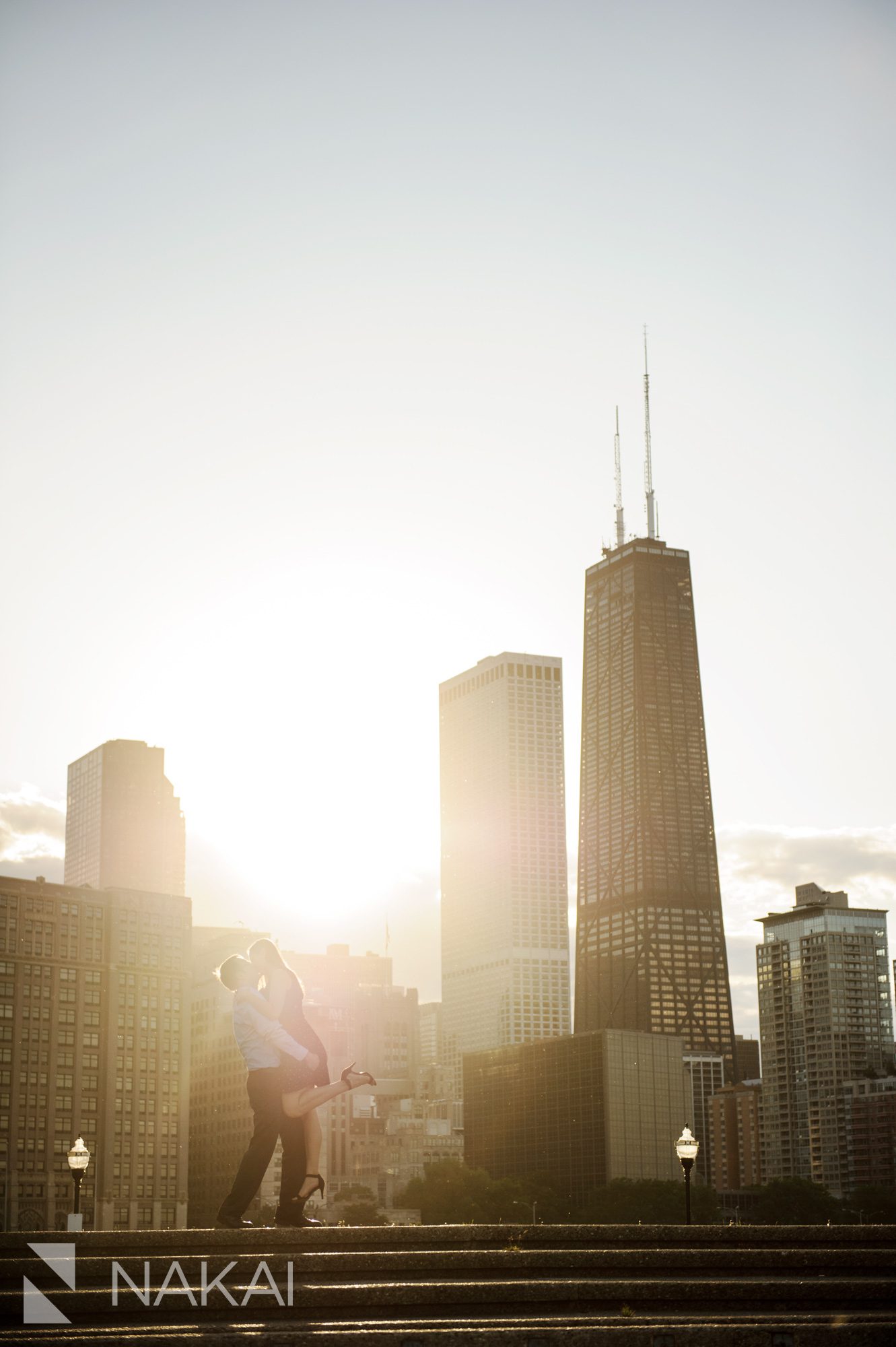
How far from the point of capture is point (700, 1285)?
77.5ft

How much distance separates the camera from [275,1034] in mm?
29078

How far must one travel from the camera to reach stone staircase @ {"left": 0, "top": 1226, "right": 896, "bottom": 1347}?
21094 mm

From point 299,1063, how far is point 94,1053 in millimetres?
167319

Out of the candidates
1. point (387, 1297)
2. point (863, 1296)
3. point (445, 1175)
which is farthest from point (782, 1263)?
point (445, 1175)

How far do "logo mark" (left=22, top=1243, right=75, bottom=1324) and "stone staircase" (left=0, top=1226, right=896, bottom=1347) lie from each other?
0.8 inches

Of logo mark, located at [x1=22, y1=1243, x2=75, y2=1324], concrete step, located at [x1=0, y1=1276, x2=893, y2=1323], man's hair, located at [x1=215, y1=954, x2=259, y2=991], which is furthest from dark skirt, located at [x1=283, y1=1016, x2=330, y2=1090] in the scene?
concrete step, located at [x1=0, y1=1276, x2=893, y2=1323]

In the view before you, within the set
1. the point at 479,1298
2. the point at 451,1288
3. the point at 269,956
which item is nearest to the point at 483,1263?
the point at 479,1298

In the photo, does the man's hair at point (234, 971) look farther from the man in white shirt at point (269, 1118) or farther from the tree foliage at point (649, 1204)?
the tree foliage at point (649, 1204)

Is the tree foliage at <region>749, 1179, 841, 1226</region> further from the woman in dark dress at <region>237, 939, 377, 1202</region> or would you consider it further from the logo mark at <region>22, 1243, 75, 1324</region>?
the logo mark at <region>22, 1243, 75, 1324</region>

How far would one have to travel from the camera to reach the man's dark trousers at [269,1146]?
1125 inches

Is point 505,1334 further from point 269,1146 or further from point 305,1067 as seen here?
point 269,1146

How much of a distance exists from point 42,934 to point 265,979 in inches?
6425

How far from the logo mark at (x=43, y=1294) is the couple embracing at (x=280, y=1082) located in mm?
4406

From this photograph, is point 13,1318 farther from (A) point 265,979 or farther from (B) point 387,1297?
(A) point 265,979
